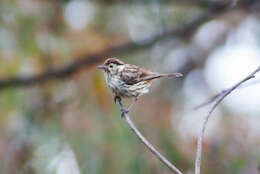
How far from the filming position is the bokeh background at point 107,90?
255 inches

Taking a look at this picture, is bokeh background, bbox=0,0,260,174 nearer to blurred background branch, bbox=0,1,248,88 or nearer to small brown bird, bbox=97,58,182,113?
blurred background branch, bbox=0,1,248,88

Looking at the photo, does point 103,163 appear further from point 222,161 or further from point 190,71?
point 190,71

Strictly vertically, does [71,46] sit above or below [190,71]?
above

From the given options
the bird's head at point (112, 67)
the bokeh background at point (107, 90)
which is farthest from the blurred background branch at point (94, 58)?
the bird's head at point (112, 67)

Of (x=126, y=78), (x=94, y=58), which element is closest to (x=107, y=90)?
(x=94, y=58)

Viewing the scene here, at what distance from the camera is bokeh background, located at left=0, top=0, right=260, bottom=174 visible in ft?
21.2

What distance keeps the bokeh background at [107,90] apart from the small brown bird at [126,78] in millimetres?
1439

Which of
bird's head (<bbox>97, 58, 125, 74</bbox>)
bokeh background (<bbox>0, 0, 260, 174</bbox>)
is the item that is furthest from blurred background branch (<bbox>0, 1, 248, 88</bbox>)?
bird's head (<bbox>97, 58, 125, 74</bbox>)

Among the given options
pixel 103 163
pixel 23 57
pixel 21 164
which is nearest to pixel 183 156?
pixel 103 163

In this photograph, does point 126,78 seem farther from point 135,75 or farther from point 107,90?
point 107,90

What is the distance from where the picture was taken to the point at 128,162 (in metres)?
6.34

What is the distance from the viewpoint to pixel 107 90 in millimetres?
7137

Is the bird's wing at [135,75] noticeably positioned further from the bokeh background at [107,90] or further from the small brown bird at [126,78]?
the bokeh background at [107,90]

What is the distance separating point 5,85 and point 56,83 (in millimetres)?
747
